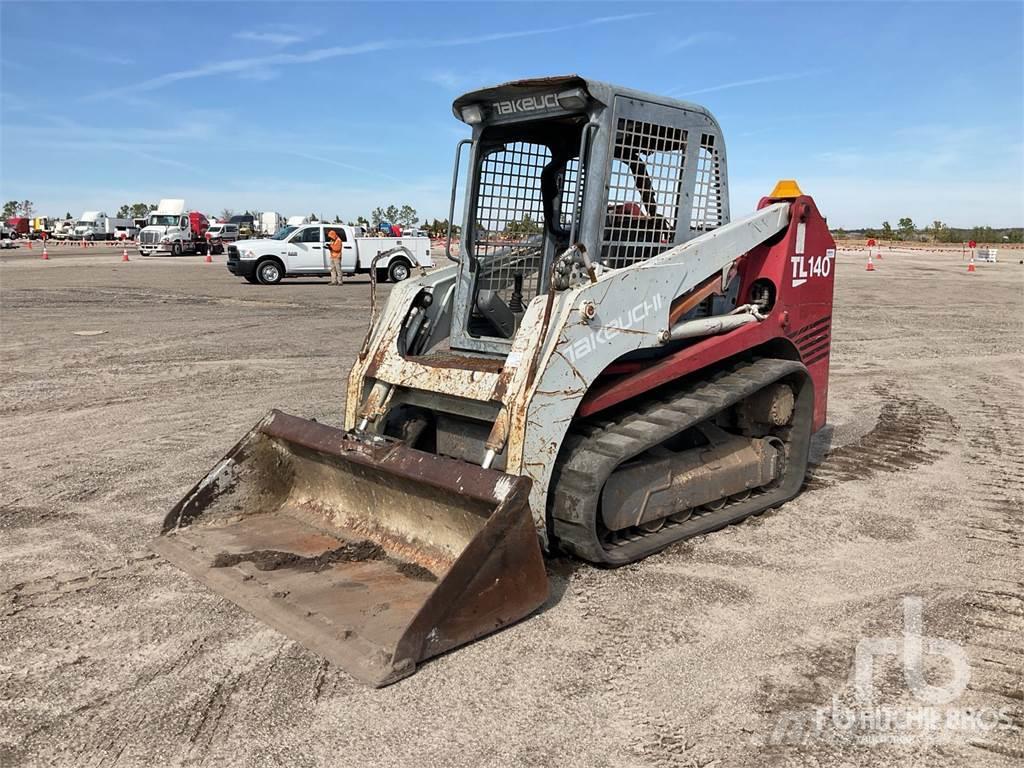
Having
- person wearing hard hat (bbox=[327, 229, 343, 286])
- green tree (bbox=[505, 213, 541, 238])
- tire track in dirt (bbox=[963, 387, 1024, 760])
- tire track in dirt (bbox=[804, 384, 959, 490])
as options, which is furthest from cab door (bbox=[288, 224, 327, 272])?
green tree (bbox=[505, 213, 541, 238])

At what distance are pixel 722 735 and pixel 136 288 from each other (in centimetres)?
2006

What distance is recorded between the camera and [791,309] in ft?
17.9

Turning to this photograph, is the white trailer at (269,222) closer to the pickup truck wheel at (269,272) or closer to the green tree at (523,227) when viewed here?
the pickup truck wheel at (269,272)

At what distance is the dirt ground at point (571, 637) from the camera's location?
2.83 meters

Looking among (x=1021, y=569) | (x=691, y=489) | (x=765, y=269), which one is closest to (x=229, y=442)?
(x=691, y=489)

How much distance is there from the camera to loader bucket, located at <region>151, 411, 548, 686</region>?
3.36 meters

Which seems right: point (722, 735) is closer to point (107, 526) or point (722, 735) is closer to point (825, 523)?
point (825, 523)

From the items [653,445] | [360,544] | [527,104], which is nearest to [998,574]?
[653,445]

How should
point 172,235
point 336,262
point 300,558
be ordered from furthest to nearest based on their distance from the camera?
point 172,235 < point 336,262 < point 300,558

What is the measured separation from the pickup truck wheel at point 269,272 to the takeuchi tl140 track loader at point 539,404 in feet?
63.8

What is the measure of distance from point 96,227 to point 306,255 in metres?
54.2

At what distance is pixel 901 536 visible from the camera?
4824 mm

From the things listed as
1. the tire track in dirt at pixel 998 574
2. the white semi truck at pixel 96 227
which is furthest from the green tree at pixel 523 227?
the white semi truck at pixel 96 227

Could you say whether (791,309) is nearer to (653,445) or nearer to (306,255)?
(653,445)
